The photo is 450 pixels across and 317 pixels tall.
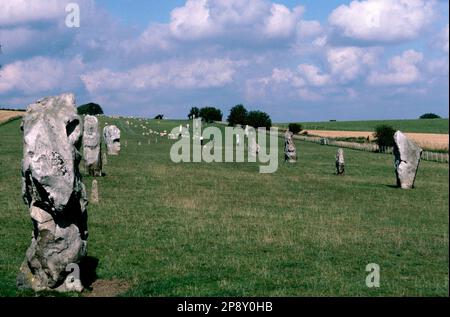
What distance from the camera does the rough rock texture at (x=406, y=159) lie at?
36562mm

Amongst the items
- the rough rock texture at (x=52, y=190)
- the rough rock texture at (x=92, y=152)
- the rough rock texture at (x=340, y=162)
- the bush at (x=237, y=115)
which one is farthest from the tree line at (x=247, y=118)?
the rough rock texture at (x=52, y=190)

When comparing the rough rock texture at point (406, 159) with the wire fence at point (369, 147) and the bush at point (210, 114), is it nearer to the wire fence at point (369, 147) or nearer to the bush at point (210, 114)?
the wire fence at point (369, 147)

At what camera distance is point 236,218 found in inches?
961

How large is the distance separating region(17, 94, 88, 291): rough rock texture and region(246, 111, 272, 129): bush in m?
135

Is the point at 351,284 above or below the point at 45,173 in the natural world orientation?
below

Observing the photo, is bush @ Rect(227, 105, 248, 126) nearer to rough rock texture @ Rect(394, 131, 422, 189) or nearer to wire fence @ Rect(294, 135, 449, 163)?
wire fence @ Rect(294, 135, 449, 163)

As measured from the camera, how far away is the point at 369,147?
80750 millimetres

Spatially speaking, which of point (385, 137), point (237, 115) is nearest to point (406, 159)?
point (385, 137)

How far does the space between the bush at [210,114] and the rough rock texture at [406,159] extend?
149896 millimetres

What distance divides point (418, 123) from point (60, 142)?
151178mm

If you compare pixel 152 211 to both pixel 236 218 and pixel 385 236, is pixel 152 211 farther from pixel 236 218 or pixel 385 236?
pixel 385 236

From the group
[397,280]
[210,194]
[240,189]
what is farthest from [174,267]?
[240,189]

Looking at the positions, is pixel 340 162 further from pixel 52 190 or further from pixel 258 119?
pixel 258 119

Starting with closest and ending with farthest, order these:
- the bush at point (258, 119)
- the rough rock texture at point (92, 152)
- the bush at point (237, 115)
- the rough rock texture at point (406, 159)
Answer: the rough rock texture at point (406, 159), the rough rock texture at point (92, 152), the bush at point (258, 119), the bush at point (237, 115)
